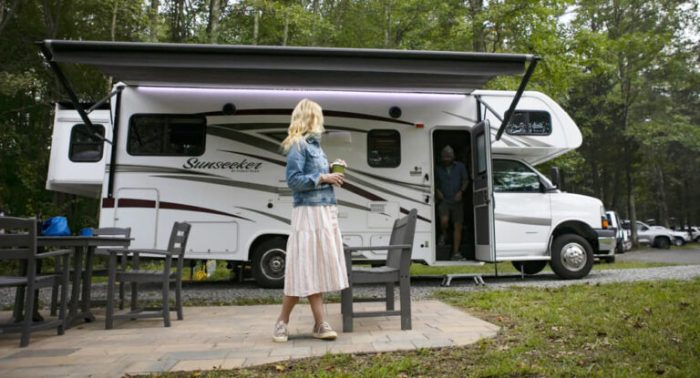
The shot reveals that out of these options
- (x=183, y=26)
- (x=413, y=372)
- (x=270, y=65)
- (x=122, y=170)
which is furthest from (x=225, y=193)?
(x=183, y=26)

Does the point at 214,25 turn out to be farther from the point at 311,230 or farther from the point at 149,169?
the point at 311,230

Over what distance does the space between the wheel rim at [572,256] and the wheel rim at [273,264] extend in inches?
169

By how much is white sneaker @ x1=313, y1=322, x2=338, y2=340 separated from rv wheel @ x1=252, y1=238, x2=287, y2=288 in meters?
3.64

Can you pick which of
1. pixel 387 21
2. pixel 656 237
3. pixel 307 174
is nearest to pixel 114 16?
pixel 387 21

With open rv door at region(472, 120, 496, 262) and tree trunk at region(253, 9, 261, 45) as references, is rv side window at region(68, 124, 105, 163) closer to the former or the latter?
open rv door at region(472, 120, 496, 262)

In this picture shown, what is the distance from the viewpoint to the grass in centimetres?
283

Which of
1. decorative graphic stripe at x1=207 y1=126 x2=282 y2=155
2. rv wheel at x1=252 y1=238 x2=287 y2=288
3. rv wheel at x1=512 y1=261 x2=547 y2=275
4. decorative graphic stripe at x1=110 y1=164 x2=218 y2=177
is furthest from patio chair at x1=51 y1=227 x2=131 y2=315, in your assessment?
rv wheel at x1=512 y1=261 x2=547 y2=275

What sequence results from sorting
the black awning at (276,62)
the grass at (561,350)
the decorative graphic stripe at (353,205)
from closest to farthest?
the grass at (561,350)
the black awning at (276,62)
the decorative graphic stripe at (353,205)

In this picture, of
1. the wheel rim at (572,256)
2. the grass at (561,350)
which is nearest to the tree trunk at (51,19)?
the wheel rim at (572,256)

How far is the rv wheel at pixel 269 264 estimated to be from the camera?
24.0ft

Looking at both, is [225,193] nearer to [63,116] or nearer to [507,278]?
[63,116]

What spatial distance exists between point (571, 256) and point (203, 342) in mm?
6164

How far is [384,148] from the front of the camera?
7676 mm

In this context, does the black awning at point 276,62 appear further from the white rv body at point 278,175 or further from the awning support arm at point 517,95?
the white rv body at point 278,175
